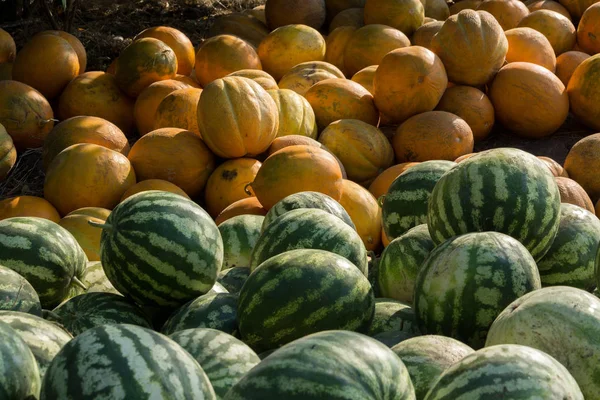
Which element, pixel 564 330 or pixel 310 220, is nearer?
pixel 564 330

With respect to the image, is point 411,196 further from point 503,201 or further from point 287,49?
point 287,49

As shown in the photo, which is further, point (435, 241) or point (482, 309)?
point (435, 241)

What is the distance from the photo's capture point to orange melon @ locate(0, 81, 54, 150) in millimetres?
5336

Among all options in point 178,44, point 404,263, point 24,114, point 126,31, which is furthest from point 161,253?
point 126,31

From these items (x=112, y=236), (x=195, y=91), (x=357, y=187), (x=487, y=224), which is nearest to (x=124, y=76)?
(x=195, y=91)

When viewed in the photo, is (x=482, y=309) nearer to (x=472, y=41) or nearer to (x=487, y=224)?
(x=487, y=224)

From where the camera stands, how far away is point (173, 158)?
15.7 feet

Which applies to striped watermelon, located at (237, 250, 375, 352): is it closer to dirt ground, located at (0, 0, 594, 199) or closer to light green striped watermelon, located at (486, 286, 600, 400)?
light green striped watermelon, located at (486, 286, 600, 400)

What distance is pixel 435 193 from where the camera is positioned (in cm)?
272

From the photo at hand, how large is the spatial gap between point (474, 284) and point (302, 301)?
49cm

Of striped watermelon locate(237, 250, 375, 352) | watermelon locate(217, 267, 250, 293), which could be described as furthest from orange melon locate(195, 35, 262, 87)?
striped watermelon locate(237, 250, 375, 352)

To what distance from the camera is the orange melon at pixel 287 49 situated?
6332 mm

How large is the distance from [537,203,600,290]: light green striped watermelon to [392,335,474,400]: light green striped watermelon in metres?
0.82

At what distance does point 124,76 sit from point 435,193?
11.8 feet
